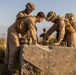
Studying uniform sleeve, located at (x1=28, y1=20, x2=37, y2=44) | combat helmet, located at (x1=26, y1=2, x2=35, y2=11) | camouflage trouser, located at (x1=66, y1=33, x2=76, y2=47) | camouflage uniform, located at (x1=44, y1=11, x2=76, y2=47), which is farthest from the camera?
camouflage trouser, located at (x1=66, y1=33, x2=76, y2=47)

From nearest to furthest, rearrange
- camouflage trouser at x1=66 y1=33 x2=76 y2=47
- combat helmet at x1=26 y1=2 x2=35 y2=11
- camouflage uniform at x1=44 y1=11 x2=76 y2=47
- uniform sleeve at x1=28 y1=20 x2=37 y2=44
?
1. uniform sleeve at x1=28 y1=20 x2=37 y2=44
2. combat helmet at x1=26 y1=2 x2=35 y2=11
3. camouflage uniform at x1=44 y1=11 x2=76 y2=47
4. camouflage trouser at x1=66 y1=33 x2=76 y2=47

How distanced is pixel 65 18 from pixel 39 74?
7.79ft

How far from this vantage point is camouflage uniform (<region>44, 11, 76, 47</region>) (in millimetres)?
13000

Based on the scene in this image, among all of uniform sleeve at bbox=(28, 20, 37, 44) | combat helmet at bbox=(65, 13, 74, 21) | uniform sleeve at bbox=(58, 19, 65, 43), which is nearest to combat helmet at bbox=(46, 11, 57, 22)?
uniform sleeve at bbox=(58, 19, 65, 43)

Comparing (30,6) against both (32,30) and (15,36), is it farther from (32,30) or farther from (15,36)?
(15,36)

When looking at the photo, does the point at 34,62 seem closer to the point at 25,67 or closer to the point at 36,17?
the point at 25,67

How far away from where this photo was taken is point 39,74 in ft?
39.9

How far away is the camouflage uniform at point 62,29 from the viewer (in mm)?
13000

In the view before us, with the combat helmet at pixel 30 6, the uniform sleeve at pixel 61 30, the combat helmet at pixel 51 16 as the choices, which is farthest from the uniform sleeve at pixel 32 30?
the uniform sleeve at pixel 61 30

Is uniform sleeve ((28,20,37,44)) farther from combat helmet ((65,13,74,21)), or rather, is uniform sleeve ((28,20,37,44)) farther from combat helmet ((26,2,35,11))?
combat helmet ((65,13,74,21))

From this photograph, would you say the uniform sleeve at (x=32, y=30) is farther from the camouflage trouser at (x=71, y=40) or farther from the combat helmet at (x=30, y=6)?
the camouflage trouser at (x=71, y=40)

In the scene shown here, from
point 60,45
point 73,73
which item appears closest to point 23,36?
point 60,45

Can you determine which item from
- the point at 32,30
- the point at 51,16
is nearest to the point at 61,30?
the point at 51,16

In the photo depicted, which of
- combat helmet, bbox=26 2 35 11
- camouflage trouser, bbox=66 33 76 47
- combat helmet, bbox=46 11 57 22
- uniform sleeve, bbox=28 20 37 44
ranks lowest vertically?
camouflage trouser, bbox=66 33 76 47
